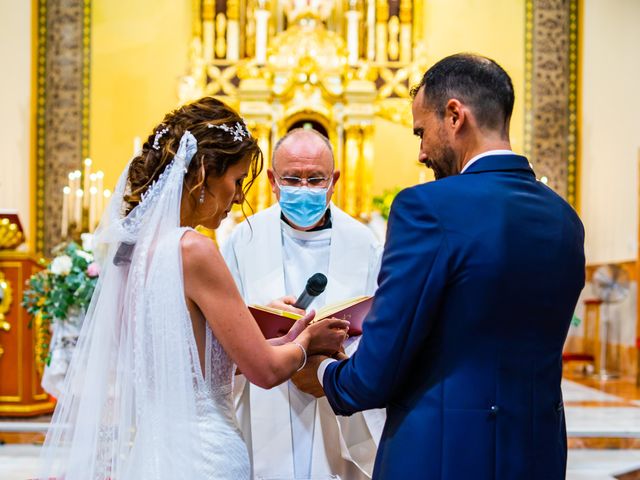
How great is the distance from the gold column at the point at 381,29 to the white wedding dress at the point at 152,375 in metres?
9.04

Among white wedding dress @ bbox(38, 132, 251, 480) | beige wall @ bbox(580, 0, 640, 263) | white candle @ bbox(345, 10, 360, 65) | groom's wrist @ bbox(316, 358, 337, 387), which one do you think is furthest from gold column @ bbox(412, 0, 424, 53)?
groom's wrist @ bbox(316, 358, 337, 387)

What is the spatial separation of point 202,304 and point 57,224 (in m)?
9.34

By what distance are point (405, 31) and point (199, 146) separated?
30.7ft

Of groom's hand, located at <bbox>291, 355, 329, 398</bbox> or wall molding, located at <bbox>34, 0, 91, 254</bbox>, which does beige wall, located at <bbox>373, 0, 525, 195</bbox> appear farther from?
groom's hand, located at <bbox>291, 355, 329, 398</bbox>

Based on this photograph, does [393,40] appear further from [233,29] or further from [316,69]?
[233,29]

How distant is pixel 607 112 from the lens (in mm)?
11336

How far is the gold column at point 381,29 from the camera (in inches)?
439

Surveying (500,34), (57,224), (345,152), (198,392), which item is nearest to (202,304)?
(198,392)

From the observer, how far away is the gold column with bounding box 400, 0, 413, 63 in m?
11.2

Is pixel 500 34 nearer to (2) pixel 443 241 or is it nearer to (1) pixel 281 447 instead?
(1) pixel 281 447

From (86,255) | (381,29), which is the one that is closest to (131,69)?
(381,29)

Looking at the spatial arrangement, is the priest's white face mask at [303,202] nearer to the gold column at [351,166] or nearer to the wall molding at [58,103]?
the gold column at [351,166]

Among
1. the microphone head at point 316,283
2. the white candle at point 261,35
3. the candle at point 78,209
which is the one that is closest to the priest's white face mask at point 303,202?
the microphone head at point 316,283

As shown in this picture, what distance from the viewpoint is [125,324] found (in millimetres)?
2381
